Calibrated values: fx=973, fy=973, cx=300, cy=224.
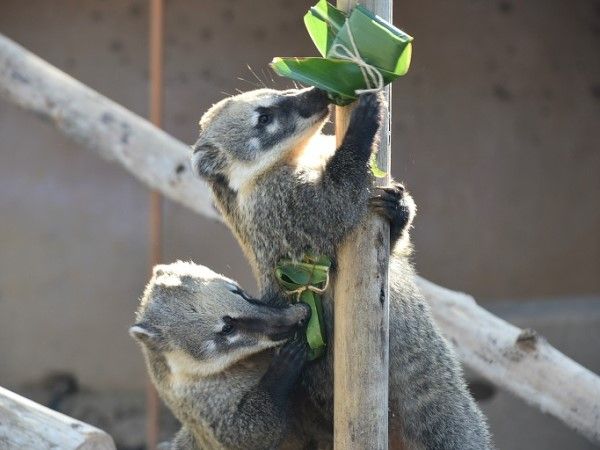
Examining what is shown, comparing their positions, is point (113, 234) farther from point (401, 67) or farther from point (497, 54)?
point (401, 67)

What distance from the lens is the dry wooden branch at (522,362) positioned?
528 cm

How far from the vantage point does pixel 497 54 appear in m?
8.91

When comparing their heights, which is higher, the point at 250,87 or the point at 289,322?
the point at 250,87

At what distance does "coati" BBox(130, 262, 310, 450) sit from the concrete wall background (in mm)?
4372

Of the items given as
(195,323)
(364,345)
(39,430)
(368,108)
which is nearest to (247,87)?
(195,323)

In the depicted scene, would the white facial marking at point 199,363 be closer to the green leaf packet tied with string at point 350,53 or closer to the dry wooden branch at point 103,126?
the green leaf packet tied with string at point 350,53

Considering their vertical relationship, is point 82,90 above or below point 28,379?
above

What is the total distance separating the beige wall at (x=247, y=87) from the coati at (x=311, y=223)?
437 centimetres

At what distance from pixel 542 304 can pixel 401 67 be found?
5.75m

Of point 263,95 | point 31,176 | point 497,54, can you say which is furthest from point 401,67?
point 31,176

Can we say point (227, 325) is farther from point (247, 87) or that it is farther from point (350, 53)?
point (247, 87)

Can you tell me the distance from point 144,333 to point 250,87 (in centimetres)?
487

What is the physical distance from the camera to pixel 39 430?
13.5 feet

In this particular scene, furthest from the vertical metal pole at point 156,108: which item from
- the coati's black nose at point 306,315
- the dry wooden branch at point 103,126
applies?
the coati's black nose at point 306,315
